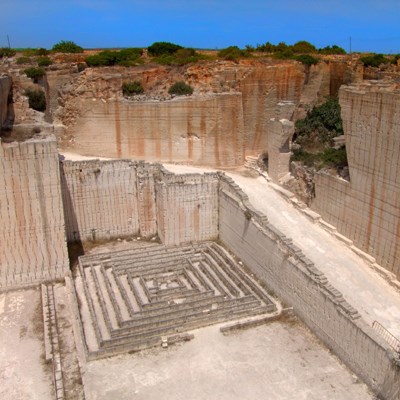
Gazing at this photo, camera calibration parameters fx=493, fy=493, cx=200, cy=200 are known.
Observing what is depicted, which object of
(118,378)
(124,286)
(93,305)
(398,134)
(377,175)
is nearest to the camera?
(118,378)

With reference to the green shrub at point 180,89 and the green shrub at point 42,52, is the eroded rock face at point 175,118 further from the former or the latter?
the green shrub at point 42,52

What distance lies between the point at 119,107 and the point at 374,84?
1041cm

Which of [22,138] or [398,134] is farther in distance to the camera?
[22,138]

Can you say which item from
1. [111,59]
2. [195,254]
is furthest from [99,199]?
[111,59]

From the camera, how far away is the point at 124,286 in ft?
53.2

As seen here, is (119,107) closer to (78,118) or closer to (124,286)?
(78,118)

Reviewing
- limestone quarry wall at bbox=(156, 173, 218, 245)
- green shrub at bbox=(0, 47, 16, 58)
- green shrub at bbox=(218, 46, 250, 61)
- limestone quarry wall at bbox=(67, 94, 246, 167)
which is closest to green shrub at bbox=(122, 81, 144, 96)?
limestone quarry wall at bbox=(67, 94, 246, 167)

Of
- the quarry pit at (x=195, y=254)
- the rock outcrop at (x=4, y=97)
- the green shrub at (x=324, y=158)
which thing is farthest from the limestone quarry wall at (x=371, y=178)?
the rock outcrop at (x=4, y=97)

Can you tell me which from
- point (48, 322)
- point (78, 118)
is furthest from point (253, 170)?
point (48, 322)

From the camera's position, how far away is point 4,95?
1878cm

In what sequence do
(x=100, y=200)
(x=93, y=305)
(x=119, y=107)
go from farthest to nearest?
1. (x=119, y=107)
2. (x=100, y=200)
3. (x=93, y=305)

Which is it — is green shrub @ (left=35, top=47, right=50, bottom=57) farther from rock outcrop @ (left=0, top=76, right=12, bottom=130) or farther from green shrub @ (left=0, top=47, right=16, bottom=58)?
rock outcrop @ (left=0, top=76, right=12, bottom=130)

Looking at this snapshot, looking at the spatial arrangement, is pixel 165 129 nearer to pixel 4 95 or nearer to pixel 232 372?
pixel 4 95

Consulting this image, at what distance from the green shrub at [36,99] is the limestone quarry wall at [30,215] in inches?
388
